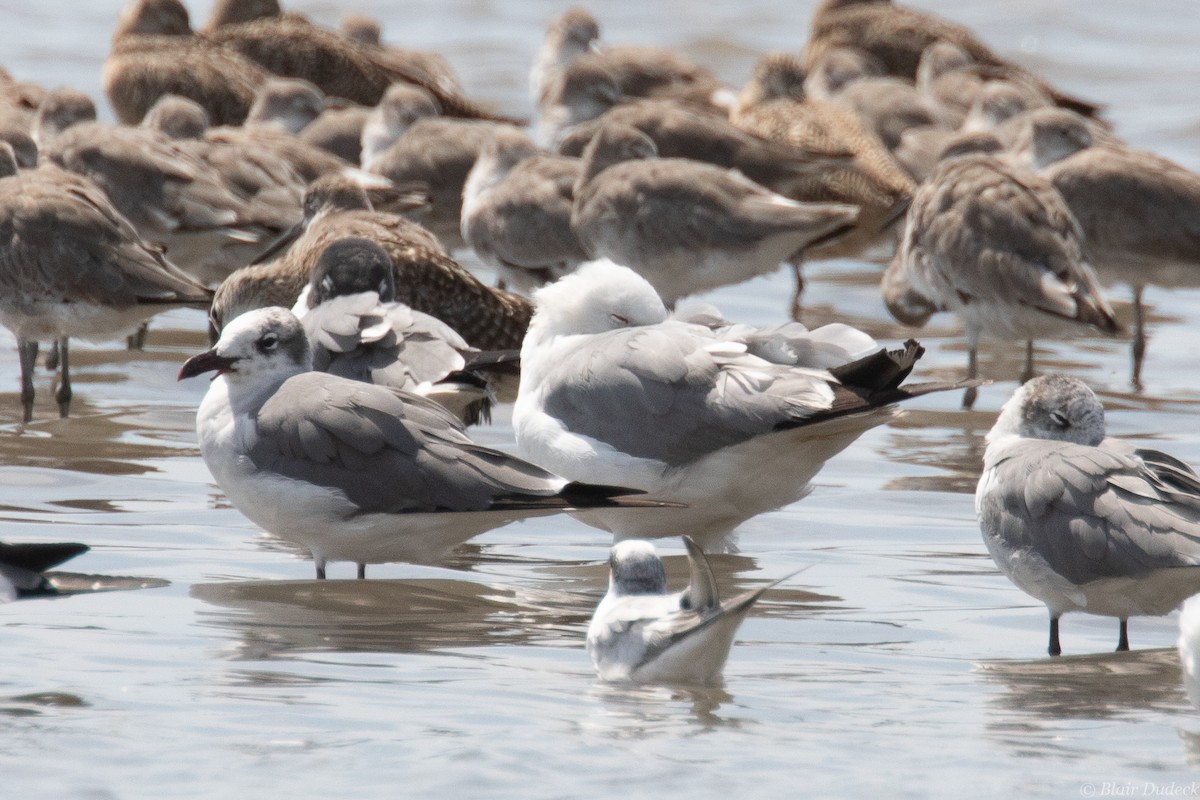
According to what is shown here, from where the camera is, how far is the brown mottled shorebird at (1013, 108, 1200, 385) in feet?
38.6

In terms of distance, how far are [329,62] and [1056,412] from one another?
42.8 feet

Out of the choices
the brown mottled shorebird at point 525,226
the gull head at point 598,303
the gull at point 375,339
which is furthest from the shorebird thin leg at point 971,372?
the gull head at point 598,303

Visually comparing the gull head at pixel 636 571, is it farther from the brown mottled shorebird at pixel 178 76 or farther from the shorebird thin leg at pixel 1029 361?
the brown mottled shorebird at pixel 178 76

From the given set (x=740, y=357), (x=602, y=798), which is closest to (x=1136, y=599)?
(x=740, y=357)

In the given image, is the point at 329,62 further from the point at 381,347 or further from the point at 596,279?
the point at 596,279

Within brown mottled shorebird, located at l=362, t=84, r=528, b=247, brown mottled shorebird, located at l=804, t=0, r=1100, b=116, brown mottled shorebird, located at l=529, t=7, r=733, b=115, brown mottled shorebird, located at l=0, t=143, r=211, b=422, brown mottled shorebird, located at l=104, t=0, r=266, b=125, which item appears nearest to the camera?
brown mottled shorebird, located at l=0, t=143, r=211, b=422

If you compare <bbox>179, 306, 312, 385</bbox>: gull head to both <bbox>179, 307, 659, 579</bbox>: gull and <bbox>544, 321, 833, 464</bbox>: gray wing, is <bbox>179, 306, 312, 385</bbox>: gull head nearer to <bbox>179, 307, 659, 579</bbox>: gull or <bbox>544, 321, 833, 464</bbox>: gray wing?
<bbox>179, 307, 659, 579</bbox>: gull

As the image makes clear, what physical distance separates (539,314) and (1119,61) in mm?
19977

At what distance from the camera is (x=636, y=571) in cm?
576

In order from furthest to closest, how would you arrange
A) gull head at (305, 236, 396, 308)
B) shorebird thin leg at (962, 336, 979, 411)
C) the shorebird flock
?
1. shorebird thin leg at (962, 336, 979, 411)
2. gull head at (305, 236, 396, 308)
3. the shorebird flock

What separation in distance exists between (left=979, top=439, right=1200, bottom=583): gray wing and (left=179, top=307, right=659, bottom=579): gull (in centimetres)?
125

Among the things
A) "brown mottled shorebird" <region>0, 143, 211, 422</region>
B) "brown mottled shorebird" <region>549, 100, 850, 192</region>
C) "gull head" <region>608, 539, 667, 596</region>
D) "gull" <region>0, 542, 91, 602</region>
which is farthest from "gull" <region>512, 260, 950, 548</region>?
"brown mottled shorebird" <region>549, 100, 850, 192</region>

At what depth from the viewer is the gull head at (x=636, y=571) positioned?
18.9ft

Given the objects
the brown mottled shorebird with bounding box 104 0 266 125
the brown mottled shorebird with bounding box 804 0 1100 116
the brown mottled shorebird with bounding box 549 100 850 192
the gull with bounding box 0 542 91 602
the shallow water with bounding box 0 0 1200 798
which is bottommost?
the shallow water with bounding box 0 0 1200 798
